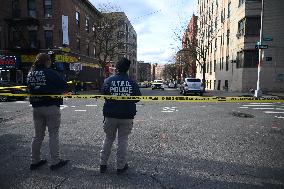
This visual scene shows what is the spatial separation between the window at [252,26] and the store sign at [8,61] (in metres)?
25.9

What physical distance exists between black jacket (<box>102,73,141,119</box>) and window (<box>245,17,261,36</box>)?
28.3 meters

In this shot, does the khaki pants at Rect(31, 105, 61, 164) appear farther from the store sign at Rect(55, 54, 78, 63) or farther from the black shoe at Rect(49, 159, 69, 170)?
the store sign at Rect(55, 54, 78, 63)

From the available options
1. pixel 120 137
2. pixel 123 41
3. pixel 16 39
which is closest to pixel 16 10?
pixel 16 39

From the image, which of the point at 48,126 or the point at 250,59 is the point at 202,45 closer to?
the point at 250,59

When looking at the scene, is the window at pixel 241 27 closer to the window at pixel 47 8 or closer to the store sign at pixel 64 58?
the store sign at pixel 64 58

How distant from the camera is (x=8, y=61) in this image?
3114cm

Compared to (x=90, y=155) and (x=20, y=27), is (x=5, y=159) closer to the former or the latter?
(x=90, y=155)

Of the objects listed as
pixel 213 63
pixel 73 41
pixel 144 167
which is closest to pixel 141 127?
pixel 144 167

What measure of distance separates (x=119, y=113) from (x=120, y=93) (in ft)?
1.18

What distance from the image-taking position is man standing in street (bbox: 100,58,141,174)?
4.75m

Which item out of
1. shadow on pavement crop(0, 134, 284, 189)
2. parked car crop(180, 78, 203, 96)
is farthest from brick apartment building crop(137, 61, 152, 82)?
shadow on pavement crop(0, 134, 284, 189)

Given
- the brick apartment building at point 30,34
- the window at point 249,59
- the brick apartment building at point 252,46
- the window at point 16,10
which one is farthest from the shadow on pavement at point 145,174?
the window at point 16,10

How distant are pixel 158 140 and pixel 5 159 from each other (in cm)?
355

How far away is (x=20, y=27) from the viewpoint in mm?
31688
